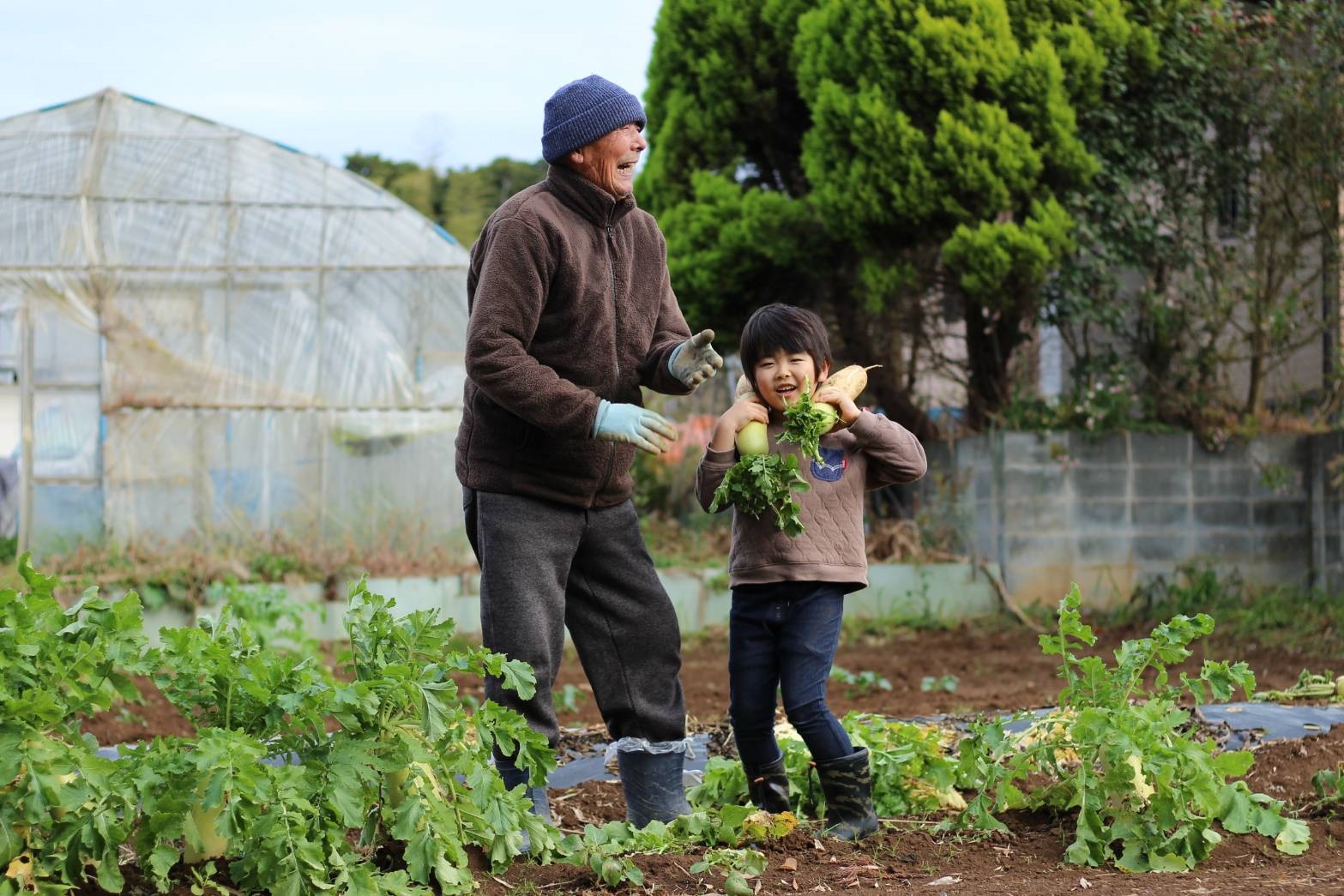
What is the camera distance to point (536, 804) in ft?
10.2

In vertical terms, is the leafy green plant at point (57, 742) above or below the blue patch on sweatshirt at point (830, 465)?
below

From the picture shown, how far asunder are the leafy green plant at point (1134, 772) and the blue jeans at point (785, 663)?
362 mm

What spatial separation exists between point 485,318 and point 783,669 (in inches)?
42.3

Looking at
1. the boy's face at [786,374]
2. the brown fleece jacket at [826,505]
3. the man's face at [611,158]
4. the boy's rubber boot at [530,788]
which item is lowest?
the boy's rubber boot at [530,788]

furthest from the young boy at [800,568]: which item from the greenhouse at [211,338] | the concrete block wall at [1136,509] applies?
the greenhouse at [211,338]

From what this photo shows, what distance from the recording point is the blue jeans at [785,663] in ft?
10.4

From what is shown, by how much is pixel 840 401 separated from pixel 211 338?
680cm

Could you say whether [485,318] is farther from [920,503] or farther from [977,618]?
[920,503]

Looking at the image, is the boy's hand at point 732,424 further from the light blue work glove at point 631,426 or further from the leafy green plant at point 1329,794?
the leafy green plant at point 1329,794

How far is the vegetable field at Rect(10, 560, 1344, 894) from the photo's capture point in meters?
2.31

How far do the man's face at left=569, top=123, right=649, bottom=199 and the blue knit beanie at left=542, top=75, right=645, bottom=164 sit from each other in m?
0.02

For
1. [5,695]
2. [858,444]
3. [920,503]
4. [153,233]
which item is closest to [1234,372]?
[920,503]

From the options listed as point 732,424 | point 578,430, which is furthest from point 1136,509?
point 578,430

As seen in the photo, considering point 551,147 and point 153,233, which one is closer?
point 551,147
